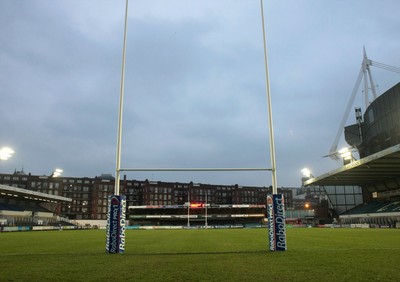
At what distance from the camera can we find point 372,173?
58.7 metres

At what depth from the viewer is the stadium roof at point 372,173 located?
46325 mm

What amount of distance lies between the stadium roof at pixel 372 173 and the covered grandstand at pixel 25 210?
5320cm

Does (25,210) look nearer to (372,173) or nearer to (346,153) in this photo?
(346,153)

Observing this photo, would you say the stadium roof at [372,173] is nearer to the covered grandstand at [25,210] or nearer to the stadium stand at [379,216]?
the stadium stand at [379,216]

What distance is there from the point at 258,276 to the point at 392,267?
374cm

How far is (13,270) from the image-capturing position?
8766 mm

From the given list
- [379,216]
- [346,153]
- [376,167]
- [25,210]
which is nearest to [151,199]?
[25,210]

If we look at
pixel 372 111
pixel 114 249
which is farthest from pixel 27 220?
pixel 372 111

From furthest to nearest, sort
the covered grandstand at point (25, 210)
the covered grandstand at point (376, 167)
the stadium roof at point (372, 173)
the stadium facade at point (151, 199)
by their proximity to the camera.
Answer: the stadium facade at point (151, 199) < the covered grandstand at point (25, 210) < the covered grandstand at point (376, 167) < the stadium roof at point (372, 173)

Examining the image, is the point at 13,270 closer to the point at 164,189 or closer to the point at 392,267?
the point at 392,267

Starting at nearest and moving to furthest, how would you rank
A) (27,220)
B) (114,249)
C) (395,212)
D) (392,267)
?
(392,267), (114,249), (395,212), (27,220)

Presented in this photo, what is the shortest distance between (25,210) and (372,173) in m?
68.0

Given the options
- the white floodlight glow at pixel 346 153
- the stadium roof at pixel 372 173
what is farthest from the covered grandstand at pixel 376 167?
the white floodlight glow at pixel 346 153

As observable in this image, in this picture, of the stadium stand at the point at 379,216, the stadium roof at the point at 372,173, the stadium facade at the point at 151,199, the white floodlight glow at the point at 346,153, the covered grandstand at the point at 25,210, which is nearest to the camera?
the stadium roof at the point at 372,173
